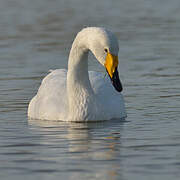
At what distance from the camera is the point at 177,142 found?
36.2 ft

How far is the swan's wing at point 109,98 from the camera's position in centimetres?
1316

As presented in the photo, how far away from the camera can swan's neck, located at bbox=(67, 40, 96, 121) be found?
13016mm

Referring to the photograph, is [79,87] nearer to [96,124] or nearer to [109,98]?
[109,98]

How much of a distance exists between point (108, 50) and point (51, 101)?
2.16 m

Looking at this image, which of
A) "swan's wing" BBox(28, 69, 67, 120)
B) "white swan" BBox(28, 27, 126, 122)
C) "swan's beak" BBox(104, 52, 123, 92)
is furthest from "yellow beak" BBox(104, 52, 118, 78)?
"swan's wing" BBox(28, 69, 67, 120)

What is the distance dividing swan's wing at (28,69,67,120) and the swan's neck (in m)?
0.26

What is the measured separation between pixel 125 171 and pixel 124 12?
64.9 feet

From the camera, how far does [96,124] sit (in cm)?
1284

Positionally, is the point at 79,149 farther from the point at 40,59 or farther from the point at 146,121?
the point at 40,59

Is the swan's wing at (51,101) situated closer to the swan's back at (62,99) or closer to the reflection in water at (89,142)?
the swan's back at (62,99)

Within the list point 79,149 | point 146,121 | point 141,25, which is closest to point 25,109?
point 146,121

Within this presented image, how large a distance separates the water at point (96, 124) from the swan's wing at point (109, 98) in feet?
0.78

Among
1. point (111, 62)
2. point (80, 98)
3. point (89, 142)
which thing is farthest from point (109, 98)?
point (89, 142)

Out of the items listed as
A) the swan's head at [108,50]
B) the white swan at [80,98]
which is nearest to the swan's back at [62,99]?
the white swan at [80,98]
